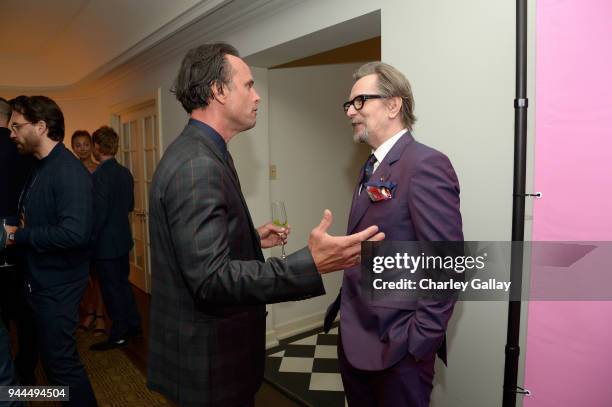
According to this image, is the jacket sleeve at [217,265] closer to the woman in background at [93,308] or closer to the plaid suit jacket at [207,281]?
the plaid suit jacket at [207,281]

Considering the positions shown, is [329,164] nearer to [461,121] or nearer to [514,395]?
[461,121]

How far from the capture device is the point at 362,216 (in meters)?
1.56

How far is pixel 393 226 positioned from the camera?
144 centimetres

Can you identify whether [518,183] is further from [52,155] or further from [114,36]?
[114,36]

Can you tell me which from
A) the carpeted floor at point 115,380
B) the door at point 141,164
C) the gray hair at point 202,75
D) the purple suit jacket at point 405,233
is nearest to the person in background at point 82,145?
the door at point 141,164

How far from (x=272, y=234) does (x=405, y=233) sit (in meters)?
0.57

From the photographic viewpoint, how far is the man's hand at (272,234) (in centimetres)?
169

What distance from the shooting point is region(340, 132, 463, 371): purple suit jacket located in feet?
4.37

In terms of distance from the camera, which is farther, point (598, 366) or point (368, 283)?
point (368, 283)

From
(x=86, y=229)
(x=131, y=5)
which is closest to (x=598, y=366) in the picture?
(x=86, y=229)

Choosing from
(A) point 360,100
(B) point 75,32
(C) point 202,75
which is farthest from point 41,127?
(B) point 75,32

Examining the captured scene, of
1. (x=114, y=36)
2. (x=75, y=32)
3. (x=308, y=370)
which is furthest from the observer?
(x=75, y=32)

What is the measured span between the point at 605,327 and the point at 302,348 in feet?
Answer: 8.67

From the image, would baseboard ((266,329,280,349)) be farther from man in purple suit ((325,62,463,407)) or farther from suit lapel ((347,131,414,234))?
suit lapel ((347,131,414,234))
